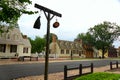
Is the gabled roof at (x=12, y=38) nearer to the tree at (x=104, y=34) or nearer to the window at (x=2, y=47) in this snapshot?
the window at (x=2, y=47)

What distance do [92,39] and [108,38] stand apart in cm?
545

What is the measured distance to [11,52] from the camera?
5216 cm

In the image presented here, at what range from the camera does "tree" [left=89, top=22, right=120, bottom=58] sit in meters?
86.3

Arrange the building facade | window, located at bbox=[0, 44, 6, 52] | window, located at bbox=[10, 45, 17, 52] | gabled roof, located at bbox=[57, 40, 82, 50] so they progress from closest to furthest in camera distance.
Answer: window, located at bbox=[0, 44, 6, 52]
window, located at bbox=[10, 45, 17, 52]
the building facade
gabled roof, located at bbox=[57, 40, 82, 50]

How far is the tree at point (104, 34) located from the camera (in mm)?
86312

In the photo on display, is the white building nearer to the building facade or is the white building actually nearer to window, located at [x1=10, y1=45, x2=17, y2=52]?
window, located at [x1=10, y1=45, x2=17, y2=52]

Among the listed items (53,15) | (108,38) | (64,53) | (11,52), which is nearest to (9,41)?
(11,52)

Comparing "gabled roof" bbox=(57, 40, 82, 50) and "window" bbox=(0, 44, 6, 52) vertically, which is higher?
"gabled roof" bbox=(57, 40, 82, 50)

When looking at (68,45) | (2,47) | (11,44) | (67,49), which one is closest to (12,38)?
(11,44)

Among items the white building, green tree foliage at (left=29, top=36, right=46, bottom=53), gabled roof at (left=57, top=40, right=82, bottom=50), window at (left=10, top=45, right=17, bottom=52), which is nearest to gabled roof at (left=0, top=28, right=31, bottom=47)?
the white building

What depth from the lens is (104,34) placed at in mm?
86312

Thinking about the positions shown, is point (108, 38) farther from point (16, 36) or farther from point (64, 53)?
point (16, 36)

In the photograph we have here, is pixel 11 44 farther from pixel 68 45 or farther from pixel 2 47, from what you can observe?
pixel 68 45

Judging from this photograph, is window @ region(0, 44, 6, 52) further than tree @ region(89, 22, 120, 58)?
No
